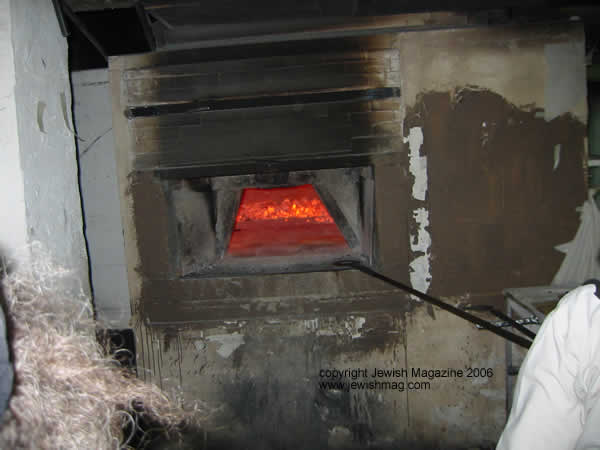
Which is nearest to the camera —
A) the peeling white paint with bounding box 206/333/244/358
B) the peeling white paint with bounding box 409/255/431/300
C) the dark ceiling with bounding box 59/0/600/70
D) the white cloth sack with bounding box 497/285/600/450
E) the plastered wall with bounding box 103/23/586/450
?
the white cloth sack with bounding box 497/285/600/450

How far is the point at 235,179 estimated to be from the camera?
2.61 meters

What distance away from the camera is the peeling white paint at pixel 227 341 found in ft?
8.05

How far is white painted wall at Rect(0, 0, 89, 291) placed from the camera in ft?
3.39

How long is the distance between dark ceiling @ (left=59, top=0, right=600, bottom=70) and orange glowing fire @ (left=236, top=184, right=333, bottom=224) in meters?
1.40

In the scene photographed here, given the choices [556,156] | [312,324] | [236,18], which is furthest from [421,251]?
[236,18]

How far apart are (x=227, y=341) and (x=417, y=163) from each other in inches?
61.9

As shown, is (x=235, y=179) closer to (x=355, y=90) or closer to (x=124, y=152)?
(x=124, y=152)

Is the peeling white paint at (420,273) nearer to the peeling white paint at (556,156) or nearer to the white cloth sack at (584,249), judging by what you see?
the white cloth sack at (584,249)

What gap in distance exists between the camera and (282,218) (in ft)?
11.3

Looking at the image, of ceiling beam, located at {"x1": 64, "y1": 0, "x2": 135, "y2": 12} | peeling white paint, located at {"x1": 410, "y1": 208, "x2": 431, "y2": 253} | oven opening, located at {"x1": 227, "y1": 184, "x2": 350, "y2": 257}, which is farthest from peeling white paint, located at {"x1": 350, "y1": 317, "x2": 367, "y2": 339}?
ceiling beam, located at {"x1": 64, "y1": 0, "x2": 135, "y2": 12}

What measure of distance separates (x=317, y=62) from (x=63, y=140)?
1437 millimetres

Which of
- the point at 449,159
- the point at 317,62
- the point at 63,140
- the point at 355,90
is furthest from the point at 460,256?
the point at 63,140

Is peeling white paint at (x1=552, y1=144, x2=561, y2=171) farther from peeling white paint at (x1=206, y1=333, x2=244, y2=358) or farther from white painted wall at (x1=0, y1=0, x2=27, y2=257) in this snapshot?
white painted wall at (x1=0, y1=0, x2=27, y2=257)

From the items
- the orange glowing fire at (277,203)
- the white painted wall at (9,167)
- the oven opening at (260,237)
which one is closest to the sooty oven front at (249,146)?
the oven opening at (260,237)
